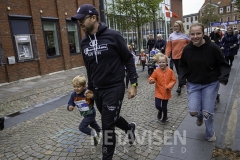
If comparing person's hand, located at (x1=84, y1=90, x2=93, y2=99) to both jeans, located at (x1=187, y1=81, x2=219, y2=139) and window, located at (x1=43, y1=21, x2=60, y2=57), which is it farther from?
window, located at (x1=43, y1=21, x2=60, y2=57)

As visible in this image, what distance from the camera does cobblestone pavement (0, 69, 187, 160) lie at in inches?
132

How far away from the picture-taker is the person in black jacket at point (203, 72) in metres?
3.07

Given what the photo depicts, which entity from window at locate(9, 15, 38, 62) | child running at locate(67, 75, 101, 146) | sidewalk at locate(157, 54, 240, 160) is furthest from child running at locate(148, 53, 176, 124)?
window at locate(9, 15, 38, 62)

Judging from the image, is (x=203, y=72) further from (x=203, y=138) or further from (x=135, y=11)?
(x=135, y=11)

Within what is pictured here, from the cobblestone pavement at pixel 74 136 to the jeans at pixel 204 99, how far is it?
74cm

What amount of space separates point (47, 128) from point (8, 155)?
115 cm

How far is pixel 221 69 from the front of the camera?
3059 mm

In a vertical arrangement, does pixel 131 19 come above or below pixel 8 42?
above

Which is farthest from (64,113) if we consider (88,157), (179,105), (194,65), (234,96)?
(234,96)

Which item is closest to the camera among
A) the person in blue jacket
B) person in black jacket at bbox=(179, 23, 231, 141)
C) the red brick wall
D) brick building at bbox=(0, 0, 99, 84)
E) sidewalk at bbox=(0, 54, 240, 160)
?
person in black jacket at bbox=(179, 23, 231, 141)

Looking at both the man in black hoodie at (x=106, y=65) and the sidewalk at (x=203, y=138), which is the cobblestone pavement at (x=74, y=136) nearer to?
the sidewalk at (x=203, y=138)

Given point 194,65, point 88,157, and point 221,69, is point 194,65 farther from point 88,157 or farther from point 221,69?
point 88,157

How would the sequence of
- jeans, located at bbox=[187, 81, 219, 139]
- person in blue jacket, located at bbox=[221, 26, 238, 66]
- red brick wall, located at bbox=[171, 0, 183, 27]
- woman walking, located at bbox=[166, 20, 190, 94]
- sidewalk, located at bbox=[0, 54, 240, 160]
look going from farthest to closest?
red brick wall, located at bbox=[171, 0, 183, 27], person in blue jacket, located at bbox=[221, 26, 238, 66], woman walking, located at bbox=[166, 20, 190, 94], sidewalk, located at bbox=[0, 54, 240, 160], jeans, located at bbox=[187, 81, 219, 139]

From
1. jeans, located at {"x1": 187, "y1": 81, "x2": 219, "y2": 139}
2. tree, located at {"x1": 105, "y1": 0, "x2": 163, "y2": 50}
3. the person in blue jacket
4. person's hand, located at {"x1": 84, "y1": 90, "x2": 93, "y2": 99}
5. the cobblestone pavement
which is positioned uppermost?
tree, located at {"x1": 105, "y1": 0, "x2": 163, "y2": 50}
